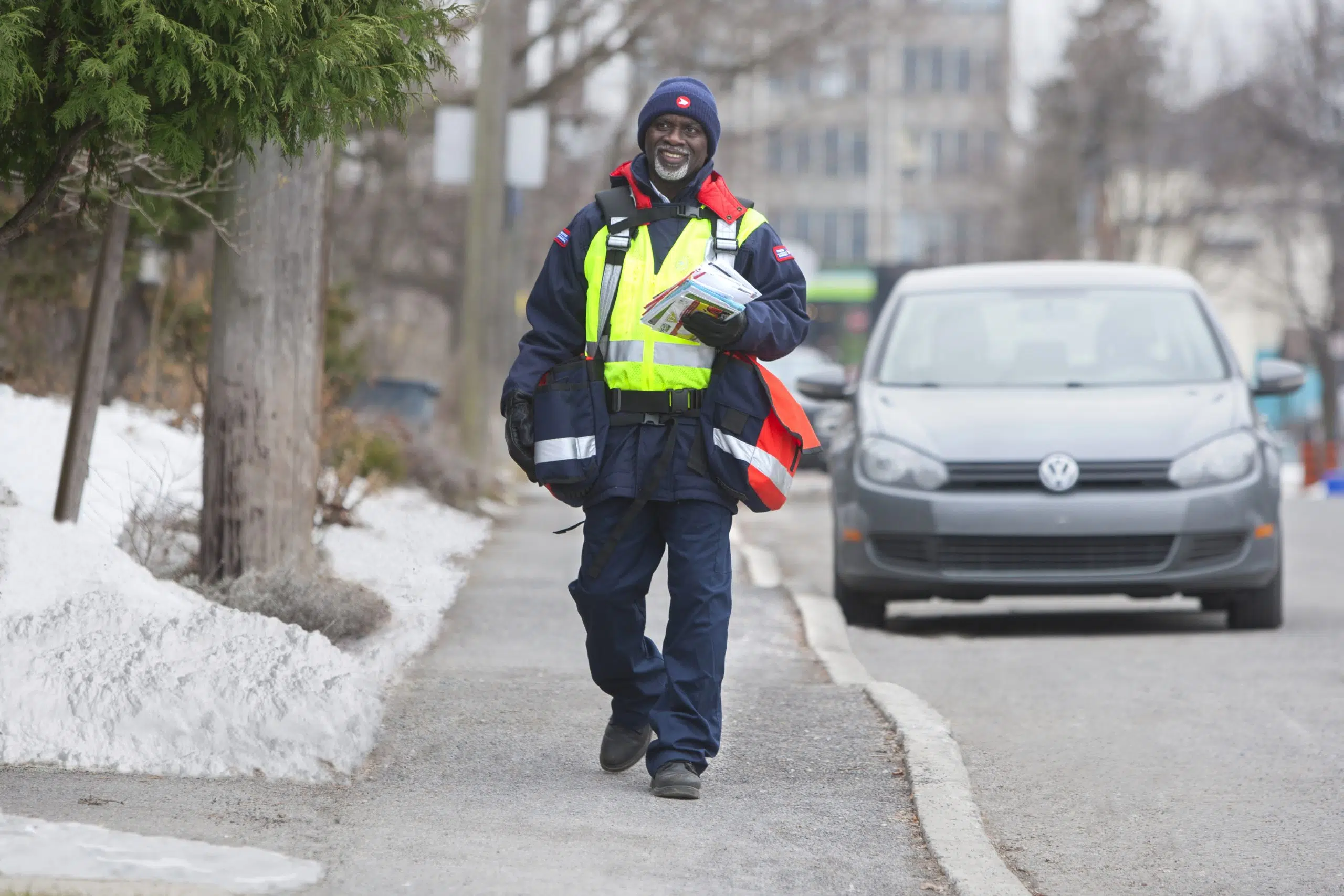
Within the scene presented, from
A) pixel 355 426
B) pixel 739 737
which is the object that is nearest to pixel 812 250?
pixel 355 426

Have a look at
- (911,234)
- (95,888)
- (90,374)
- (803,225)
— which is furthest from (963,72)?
(95,888)

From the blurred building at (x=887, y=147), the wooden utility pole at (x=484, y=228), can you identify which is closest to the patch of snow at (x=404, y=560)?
the wooden utility pole at (x=484, y=228)

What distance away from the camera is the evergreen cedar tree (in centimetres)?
498

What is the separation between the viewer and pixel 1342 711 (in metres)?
Answer: 7.20

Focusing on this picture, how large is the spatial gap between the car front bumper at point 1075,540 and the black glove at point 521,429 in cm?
384

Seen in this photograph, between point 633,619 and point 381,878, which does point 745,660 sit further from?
point 381,878

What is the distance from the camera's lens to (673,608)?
5523mm

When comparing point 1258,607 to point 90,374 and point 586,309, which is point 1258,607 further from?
point 90,374

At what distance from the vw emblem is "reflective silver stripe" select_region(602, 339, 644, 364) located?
391 cm

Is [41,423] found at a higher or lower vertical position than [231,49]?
lower

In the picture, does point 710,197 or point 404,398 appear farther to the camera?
point 404,398

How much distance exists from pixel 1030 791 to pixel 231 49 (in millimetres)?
2871

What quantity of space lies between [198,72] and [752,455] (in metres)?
1.62

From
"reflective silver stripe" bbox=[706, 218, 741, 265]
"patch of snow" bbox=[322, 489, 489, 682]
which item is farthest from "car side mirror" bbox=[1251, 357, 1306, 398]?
"reflective silver stripe" bbox=[706, 218, 741, 265]
